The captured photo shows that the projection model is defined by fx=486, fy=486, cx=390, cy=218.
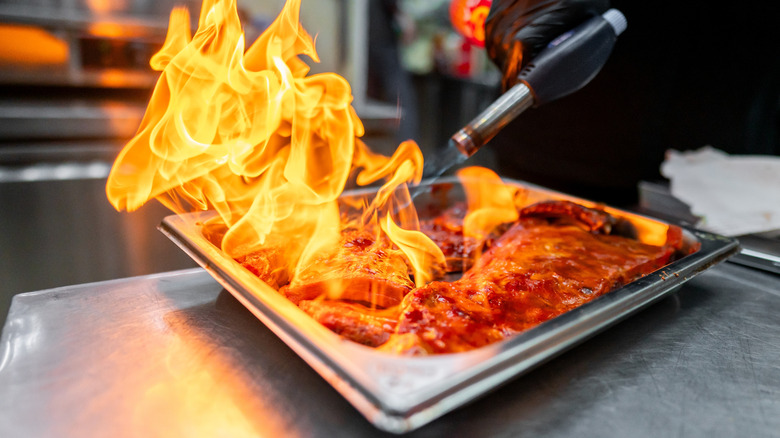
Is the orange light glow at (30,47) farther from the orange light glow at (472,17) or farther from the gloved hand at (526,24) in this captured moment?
the gloved hand at (526,24)

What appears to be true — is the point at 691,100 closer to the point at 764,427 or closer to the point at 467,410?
the point at 764,427

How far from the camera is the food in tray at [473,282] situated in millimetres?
795

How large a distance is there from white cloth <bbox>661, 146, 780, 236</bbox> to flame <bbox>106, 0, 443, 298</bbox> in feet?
3.36

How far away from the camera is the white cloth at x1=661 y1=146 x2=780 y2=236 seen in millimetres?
1545

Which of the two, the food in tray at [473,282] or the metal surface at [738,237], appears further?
the metal surface at [738,237]

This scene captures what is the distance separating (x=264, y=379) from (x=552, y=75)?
1.01 meters

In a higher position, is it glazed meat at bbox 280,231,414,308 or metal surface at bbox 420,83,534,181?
metal surface at bbox 420,83,534,181

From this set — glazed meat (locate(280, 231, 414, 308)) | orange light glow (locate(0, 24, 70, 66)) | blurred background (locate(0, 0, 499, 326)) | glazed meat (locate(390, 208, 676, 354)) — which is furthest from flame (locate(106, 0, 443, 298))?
orange light glow (locate(0, 24, 70, 66))

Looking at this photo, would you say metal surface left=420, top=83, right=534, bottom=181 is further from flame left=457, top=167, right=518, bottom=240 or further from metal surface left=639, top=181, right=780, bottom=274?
metal surface left=639, top=181, right=780, bottom=274

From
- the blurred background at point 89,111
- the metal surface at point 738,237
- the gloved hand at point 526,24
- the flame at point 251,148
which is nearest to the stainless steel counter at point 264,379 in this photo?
the flame at point 251,148

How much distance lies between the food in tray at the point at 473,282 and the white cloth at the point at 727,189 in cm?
43

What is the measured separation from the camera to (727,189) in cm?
177

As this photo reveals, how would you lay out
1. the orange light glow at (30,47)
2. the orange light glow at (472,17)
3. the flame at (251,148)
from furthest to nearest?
the orange light glow at (30,47) < the orange light glow at (472,17) < the flame at (251,148)

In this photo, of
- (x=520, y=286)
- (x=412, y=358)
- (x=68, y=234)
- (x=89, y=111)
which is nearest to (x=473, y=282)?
(x=520, y=286)
